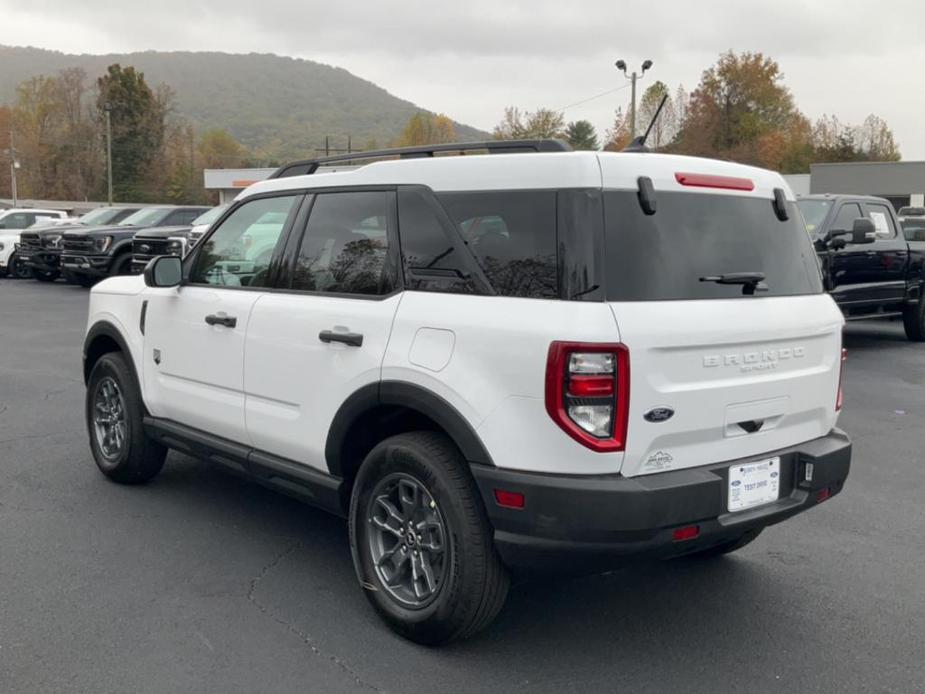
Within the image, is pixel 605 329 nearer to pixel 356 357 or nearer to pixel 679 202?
pixel 679 202

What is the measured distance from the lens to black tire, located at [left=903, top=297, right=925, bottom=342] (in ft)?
41.1

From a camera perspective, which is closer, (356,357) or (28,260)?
(356,357)

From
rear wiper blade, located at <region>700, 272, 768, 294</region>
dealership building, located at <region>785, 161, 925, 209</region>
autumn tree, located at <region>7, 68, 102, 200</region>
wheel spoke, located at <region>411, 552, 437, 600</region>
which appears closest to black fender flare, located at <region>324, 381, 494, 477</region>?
wheel spoke, located at <region>411, 552, 437, 600</region>

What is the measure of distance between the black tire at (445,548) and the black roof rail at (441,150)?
120 centimetres

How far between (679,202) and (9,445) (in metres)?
5.25

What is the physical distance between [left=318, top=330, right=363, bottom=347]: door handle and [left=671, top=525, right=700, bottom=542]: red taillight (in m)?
1.43

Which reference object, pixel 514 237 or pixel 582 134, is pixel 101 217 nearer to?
pixel 514 237

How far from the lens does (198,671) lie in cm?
332

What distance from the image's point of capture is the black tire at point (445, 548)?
328cm

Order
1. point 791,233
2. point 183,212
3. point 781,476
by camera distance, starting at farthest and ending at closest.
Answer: point 183,212 → point 791,233 → point 781,476

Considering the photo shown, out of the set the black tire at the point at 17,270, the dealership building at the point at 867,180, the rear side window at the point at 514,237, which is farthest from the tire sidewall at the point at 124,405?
the dealership building at the point at 867,180

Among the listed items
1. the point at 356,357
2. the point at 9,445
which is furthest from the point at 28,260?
the point at 356,357

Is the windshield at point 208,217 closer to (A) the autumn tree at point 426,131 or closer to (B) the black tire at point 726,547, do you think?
(B) the black tire at point 726,547

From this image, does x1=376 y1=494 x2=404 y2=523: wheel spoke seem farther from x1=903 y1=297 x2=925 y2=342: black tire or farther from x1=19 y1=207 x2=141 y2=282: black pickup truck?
x1=19 y1=207 x2=141 y2=282: black pickup truck
